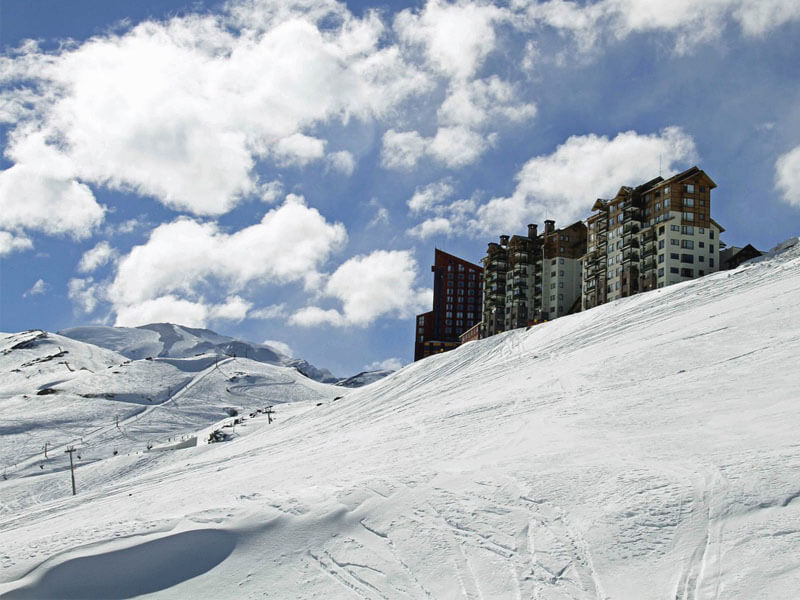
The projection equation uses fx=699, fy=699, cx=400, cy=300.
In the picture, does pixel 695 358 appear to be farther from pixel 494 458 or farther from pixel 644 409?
pixel 494 458

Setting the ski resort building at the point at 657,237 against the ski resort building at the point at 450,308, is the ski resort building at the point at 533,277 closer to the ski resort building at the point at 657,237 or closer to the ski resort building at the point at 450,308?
the ski resort building at the point at 657,237

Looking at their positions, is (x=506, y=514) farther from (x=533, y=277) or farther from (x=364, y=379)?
(x=364, y=379)

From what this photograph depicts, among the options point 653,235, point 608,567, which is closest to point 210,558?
point 608,567

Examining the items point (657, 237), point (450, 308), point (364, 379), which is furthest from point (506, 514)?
point (364, 379)

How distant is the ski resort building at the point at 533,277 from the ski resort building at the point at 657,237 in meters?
10.3

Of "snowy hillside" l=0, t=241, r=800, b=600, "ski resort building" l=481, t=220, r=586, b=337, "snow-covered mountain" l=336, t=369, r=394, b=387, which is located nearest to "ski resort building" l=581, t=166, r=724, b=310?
"ski resort building" l=481, t=220, r=586, b=337

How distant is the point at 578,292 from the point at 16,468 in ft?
201

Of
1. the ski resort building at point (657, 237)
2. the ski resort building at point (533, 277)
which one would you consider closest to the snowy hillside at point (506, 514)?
the ski resort building at point (657, 237)

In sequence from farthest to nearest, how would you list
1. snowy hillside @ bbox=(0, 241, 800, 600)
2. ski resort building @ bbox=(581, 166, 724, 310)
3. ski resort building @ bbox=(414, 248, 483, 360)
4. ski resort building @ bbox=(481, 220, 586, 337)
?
ski resort building @ bbox=(414, 248, 483, 360), ski resort building @ bbox=(481, 220, 586, 337), ski resort building @ bbox=(581, 166, 724, 310), snowy hillside @ bbox=(0, 241, 800, 600)

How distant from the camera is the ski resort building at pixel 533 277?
279 ft

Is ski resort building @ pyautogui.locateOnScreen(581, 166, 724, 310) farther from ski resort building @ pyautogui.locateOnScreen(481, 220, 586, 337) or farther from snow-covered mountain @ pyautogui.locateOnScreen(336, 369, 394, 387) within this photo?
snow-covered mountain @ pyautogui.locateOnScreen(336, 369, 394, 387)

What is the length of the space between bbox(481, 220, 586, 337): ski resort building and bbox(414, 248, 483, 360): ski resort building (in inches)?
1322

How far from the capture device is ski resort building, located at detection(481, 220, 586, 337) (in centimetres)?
8506

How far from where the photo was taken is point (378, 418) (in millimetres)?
37438
